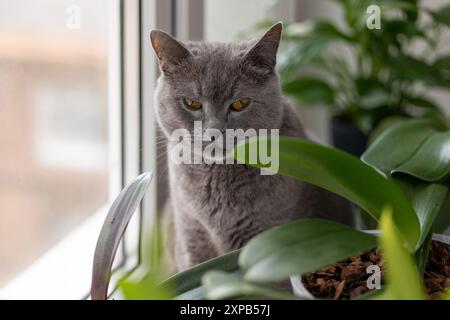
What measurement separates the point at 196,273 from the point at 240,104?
1.12ft

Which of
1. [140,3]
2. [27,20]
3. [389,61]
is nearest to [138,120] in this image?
[140,3]

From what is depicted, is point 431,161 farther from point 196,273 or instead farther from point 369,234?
point 196,273

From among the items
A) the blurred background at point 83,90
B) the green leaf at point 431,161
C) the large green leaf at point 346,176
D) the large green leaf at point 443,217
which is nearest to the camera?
the large green leaf at point 346,176

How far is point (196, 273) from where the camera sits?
79 centimetres

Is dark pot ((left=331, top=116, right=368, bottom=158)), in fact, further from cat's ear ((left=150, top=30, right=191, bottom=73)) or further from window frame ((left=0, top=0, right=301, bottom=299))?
cat's ear ((left=150, top=30, right=191, bottom=73))

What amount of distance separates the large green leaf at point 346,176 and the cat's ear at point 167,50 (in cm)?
37

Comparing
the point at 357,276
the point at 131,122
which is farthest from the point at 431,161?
the point at 131,122

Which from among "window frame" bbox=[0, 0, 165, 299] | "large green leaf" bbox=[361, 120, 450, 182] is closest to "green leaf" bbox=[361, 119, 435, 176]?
"large green leaf" bbox=[361, 120, 450, 182]

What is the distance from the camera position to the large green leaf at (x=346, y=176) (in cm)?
67

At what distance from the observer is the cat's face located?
3.35 ft

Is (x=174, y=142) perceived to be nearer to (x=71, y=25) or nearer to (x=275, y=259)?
(x=71, y=25)

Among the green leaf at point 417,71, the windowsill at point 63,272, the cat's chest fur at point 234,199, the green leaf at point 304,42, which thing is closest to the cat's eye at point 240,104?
the cat's chest fur at point 234,199

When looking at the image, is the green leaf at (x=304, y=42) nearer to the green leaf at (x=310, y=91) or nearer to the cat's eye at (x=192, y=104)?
the green leaf at (x=310, y=91)

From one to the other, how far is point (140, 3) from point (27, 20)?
28 cm
